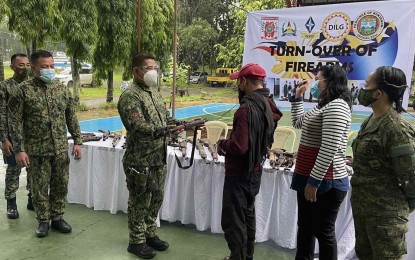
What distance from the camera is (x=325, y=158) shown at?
1.93 m

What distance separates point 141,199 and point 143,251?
422 mm

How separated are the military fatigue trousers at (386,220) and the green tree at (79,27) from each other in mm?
11027

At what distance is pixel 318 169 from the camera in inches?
76.8

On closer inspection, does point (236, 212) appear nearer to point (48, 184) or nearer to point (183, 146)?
point (183, 146)

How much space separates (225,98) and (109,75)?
9593 millimetres

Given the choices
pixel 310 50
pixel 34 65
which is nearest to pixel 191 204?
pixel 34 65

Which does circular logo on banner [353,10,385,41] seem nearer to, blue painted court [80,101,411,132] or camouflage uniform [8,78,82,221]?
blue painted court [80,101,411,132]

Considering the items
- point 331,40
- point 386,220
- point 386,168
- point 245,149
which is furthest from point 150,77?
point 331,40

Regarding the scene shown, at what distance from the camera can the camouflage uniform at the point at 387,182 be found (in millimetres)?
1606

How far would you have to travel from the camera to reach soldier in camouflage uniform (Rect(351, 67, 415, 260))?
1.62 meters

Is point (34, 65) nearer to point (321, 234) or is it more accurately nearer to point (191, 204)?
point (191, 204)

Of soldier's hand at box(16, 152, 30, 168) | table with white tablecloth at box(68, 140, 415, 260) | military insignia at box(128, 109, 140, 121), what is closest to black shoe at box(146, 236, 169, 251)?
table with white tablecloth at box(68, 140, 415, 260)

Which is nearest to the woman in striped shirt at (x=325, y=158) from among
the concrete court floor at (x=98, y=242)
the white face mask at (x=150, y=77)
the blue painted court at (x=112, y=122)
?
the concrete court floor at (x=98, y=242)

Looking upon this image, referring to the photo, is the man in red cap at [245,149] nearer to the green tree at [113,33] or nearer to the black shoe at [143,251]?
the black shoe at [143,251]
